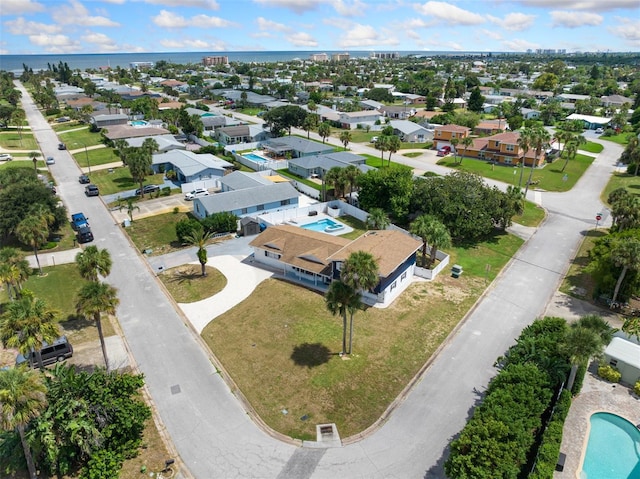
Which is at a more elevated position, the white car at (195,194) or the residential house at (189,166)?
the residential house at (189,166)

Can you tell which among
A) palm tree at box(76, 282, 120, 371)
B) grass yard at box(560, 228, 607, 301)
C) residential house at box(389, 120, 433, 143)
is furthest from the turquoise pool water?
residential house at box(389, 120, 433, 143)

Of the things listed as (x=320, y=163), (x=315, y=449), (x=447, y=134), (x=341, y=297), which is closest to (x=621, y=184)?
(x=447, y=134)

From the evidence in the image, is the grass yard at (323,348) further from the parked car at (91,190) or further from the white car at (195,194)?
the parked car at (91,190)

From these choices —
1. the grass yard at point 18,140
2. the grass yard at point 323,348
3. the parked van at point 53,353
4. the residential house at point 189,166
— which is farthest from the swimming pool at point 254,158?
the parked van at point 53,353

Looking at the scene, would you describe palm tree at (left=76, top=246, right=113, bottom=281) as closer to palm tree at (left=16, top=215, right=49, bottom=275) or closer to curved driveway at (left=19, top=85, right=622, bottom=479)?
curved driveway at (left=19, top=85, right=622, bottom=479)

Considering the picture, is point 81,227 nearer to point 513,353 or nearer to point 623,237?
point 513,353

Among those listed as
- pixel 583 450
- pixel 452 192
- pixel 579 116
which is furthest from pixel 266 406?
pixel 579 116

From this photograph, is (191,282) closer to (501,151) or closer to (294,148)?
(294,148)
